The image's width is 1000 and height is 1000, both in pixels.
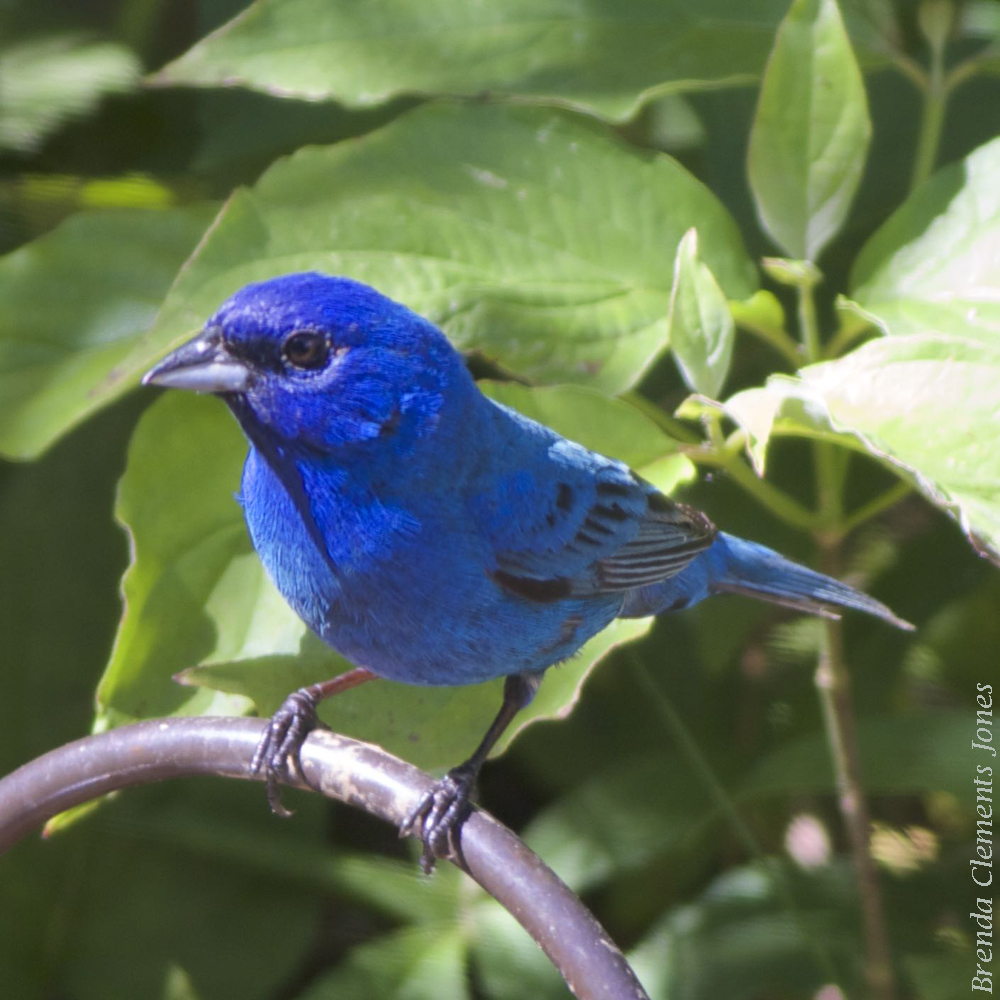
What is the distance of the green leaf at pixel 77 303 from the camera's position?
1508 mm

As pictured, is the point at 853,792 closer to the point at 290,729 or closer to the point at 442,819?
the point at 442,819

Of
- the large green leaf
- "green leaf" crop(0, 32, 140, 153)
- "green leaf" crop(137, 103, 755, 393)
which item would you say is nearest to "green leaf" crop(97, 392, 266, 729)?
the large green leaf

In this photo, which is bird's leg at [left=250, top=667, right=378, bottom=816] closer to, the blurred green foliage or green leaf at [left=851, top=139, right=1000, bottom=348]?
the blurred green foliage

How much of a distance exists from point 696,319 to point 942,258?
1.30 ft

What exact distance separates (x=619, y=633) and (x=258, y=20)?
91 cm

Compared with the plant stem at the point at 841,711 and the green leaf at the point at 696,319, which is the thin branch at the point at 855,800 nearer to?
the plant stem at the point at 841,711

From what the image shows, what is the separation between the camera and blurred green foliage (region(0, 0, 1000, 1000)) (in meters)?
1.38

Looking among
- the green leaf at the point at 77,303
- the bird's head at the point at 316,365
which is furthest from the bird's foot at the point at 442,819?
the green leaf at the point at 77,303

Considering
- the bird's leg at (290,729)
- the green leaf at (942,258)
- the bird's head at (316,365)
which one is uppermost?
the bird's head at (316,365)

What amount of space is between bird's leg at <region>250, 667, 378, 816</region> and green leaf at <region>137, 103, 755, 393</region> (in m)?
0.40

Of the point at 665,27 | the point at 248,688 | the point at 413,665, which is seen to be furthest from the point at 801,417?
the point at 665,27

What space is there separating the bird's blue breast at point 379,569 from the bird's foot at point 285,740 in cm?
11

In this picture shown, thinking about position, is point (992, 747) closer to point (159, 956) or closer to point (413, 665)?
point (413, 665)

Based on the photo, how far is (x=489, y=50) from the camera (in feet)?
5.48
